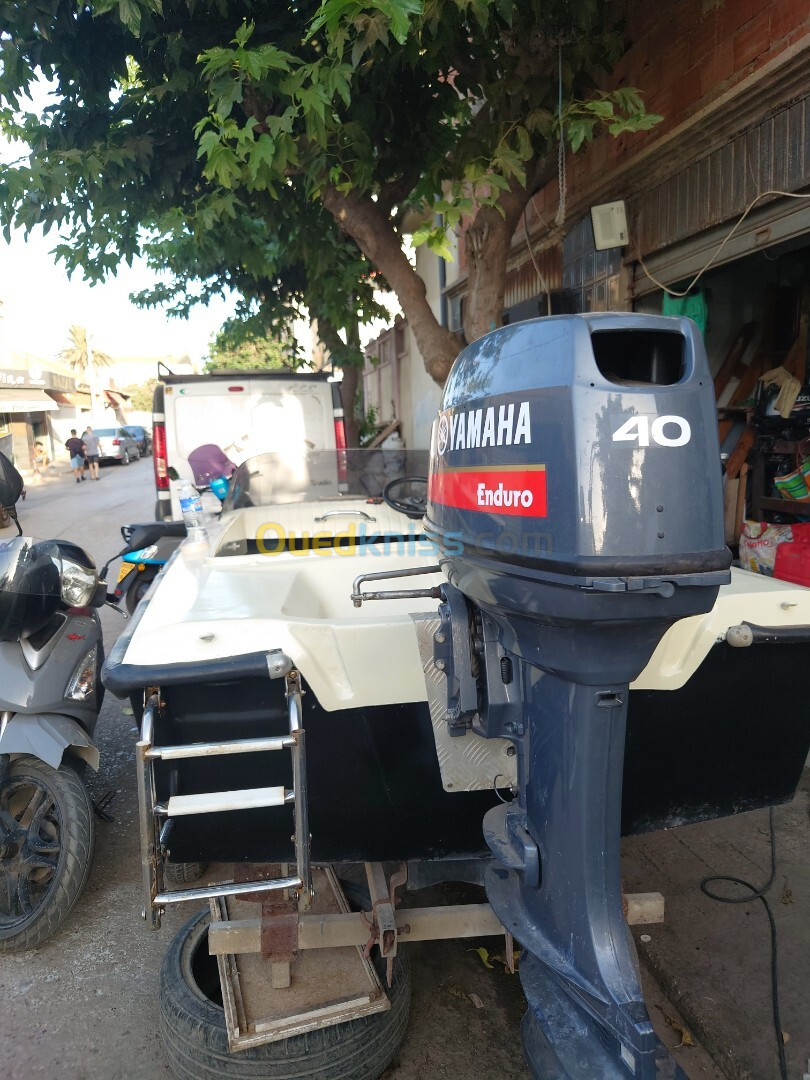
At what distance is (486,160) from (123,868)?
4.06 m

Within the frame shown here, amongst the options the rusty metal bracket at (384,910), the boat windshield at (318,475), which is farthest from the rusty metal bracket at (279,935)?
the boat windshield at (318,475)

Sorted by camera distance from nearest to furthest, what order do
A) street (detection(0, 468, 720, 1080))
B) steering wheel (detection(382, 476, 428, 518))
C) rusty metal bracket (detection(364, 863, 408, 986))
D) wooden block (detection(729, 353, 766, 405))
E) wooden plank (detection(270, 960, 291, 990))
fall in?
rusty metal bracket (detection(364, 863, 408, 986))
wooden plank (detection(270, 960, 291, 990))
street (detection(0, 468, 720, 1080))
steering wheel (detection(382, 476, 428, 518))
wooden block (detection(729, 353, 766, 405))

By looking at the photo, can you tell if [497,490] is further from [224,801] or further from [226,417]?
[226,417]

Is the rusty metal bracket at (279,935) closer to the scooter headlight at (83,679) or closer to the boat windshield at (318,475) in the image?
the scooter headlight at (83,679)

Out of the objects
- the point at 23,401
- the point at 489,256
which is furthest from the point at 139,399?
the point at 489,256

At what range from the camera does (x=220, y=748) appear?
1.69 metres

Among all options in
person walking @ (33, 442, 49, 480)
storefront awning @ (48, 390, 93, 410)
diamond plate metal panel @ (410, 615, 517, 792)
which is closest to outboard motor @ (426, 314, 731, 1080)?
diamond plate metal panel @ (410, 615, 517, 792)

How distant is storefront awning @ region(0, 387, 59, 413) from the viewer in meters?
26.3

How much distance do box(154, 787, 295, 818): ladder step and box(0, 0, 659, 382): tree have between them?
3.17m

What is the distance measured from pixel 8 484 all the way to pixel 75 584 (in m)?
0.53

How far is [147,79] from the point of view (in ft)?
16.5

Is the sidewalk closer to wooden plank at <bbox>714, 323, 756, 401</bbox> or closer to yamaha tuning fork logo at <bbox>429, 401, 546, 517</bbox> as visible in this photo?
yamaha tuning fork logo at <bbox>429, 401, 546, 517</bbox>

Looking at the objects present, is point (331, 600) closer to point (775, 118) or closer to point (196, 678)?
point (196, 678)

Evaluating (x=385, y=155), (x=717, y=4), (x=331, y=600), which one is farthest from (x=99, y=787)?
(x=717, y=4)
